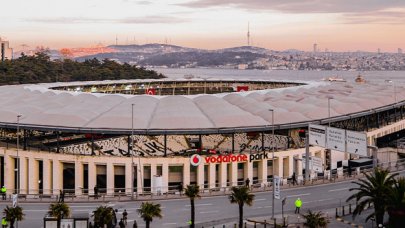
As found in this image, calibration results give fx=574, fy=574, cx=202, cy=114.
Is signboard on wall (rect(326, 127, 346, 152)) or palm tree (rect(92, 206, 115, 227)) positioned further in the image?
signboard on wall (rect(326, 127, 346, 152))

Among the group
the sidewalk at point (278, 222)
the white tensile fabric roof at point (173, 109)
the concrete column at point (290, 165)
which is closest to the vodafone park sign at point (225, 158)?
the concrete column at point (290, 165)

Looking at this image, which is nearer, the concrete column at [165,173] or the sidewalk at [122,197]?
the sidewalk at [122,197]

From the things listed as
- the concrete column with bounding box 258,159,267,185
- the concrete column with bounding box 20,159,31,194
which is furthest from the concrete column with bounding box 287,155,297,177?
the concrete column with bounding box 20,159,31,194

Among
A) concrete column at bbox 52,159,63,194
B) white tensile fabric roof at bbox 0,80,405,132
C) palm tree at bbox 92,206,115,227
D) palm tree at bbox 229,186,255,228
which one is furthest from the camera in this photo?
white tensile fabric roof at bbox 0,80,405,132

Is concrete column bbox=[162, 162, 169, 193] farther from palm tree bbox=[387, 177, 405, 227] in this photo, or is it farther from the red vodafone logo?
palm tree bbox=[387, 177, 405, 227]

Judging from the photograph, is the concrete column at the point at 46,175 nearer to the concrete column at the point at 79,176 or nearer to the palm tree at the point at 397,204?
the concrete column at the point at 79,176

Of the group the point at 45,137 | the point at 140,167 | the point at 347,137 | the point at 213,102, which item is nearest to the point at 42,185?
the point at 140,167
